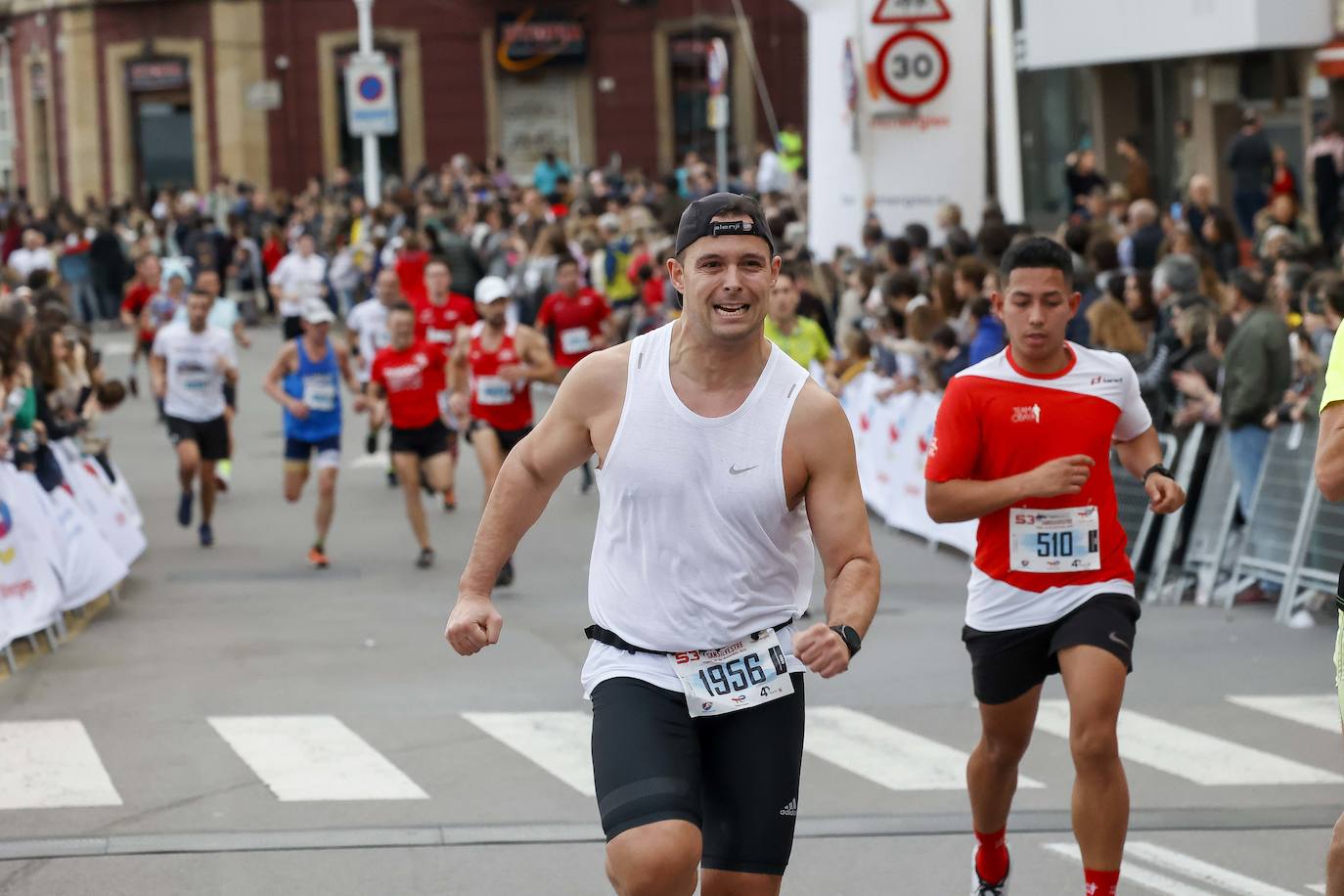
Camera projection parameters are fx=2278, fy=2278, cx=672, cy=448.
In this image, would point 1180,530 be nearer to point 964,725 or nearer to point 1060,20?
point 964,725

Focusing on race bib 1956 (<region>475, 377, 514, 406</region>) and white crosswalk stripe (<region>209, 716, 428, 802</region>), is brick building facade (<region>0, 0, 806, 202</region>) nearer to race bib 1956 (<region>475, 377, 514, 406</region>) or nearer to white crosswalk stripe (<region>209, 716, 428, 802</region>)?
race bib 1956 (<region>475, 377, 514, 406</region>)

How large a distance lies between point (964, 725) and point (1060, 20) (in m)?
18.3

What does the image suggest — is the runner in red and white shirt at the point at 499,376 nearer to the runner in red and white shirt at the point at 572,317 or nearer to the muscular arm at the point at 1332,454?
the runner in red and white shirt at the point at 572,317

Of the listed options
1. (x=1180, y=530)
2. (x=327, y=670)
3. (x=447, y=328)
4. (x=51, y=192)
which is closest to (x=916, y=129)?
(x=447, y=328)

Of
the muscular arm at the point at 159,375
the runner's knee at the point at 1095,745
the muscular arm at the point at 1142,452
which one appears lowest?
the runner's knee at the point at 1095,745

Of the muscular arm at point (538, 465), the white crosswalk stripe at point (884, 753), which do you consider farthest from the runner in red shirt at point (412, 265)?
the muscular arm at point (538, 465)

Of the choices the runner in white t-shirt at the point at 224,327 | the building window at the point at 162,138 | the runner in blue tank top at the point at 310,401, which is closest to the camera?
the runner in blue tank top at the point at 310,401

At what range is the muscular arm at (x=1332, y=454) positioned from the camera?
5.05 meters

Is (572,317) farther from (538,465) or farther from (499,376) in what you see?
(538,465)

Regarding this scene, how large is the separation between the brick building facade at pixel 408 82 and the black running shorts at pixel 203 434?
33.5 m

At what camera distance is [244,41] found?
5016 centimetres

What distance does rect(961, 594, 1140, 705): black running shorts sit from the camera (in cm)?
647

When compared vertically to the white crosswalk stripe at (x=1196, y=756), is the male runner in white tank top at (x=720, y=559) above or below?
above

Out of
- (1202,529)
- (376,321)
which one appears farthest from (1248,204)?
(1202,529)
